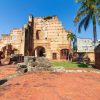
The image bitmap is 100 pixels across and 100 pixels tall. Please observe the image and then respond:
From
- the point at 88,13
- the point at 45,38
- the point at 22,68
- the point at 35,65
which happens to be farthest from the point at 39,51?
the point at 22,68

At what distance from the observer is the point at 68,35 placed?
148 ft

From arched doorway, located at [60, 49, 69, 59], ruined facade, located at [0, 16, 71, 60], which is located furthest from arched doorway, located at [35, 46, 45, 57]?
arched doorway, located at [60, 49, 69, 59]

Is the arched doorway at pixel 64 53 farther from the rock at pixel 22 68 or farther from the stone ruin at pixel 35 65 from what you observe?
the rock at pixel 22 68

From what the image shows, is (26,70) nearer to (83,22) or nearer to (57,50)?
(83,22)

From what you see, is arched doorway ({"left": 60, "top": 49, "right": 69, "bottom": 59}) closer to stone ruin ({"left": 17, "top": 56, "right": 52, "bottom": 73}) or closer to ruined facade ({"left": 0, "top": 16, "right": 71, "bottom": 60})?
ruined facade ({"left": 0, "top": 16, "right": 71, "bottom": 60})

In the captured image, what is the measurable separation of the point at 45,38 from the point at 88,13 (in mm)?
15034

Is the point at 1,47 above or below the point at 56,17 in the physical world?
below

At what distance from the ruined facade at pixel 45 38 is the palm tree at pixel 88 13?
34.4 ft

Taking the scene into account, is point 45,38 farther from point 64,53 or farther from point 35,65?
point 35,65

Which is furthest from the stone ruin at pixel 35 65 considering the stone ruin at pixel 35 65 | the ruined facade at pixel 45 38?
the ruined facade at pixel 45 38

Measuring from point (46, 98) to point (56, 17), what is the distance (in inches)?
1521

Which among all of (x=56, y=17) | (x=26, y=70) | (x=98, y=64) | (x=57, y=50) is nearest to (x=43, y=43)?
(x=57, y=50)

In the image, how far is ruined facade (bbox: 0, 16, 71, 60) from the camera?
150 ft

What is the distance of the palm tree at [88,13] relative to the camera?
102 ft
